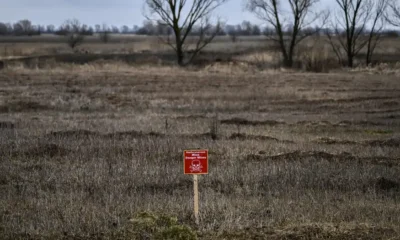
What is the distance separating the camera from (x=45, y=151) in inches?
454

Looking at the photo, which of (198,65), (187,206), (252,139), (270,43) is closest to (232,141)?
(252,139)

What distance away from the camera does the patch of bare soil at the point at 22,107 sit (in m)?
20.6

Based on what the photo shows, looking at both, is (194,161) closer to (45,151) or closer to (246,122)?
(45,151)

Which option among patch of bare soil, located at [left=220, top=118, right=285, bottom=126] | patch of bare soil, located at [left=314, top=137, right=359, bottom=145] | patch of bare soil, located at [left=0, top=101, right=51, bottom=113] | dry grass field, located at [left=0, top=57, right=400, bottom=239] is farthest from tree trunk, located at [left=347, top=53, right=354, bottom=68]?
patch of bare soil, located at [left=314, top=137, right=359, bottom=145]

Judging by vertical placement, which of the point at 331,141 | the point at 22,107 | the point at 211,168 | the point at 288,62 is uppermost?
the point at 288,62

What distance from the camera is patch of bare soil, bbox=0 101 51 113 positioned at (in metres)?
20.6

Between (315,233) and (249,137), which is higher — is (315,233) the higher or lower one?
the higher one

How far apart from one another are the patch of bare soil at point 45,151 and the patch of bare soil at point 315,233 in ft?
19.4

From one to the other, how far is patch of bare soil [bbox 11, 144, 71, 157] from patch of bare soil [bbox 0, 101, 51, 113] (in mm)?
9474

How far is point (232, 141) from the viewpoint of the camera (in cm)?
1335

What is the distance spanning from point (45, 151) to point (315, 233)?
6.82m

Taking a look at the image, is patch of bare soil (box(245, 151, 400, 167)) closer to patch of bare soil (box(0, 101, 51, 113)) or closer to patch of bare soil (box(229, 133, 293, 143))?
patch of bare soil (box(229, 133, 293, 143))

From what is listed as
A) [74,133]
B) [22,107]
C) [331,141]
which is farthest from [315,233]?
[22,107]

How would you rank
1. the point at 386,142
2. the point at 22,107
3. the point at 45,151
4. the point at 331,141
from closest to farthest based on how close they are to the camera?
1. the point at 45,151
2. the point at 386,142
3. the point at 331,141
4. the point at 22,107
